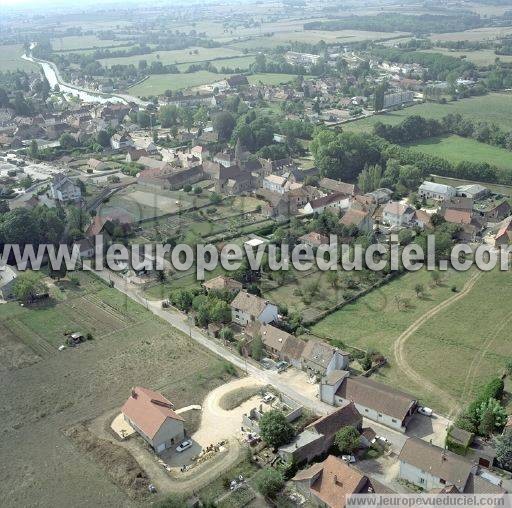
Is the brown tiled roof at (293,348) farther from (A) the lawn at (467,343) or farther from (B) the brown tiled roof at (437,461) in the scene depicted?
(B) the brown tiled roof at (437,461)

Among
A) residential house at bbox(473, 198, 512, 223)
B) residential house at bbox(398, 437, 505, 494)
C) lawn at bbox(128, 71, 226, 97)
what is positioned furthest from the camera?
lawn at bbox(128, 71, 226, 97)

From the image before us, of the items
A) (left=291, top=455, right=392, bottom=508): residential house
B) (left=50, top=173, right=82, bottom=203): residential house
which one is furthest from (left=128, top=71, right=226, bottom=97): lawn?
(left=291, top=455, right=392, bottom=508): residential house

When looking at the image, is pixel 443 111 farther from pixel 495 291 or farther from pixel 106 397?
pixel 106 397

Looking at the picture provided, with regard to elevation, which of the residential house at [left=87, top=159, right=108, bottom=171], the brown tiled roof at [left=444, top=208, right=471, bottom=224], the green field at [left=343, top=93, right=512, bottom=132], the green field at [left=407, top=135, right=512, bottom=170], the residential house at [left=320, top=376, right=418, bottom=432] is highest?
the green field at [left=343, top=93, right=512, bottom=132]

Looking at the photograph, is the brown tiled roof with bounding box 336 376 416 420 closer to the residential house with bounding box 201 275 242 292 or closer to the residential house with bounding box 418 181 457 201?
the residential house with bounding box 201 275 242 292

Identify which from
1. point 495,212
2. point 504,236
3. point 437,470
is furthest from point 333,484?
point 495,212

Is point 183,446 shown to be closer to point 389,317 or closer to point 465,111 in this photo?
point 389,317
